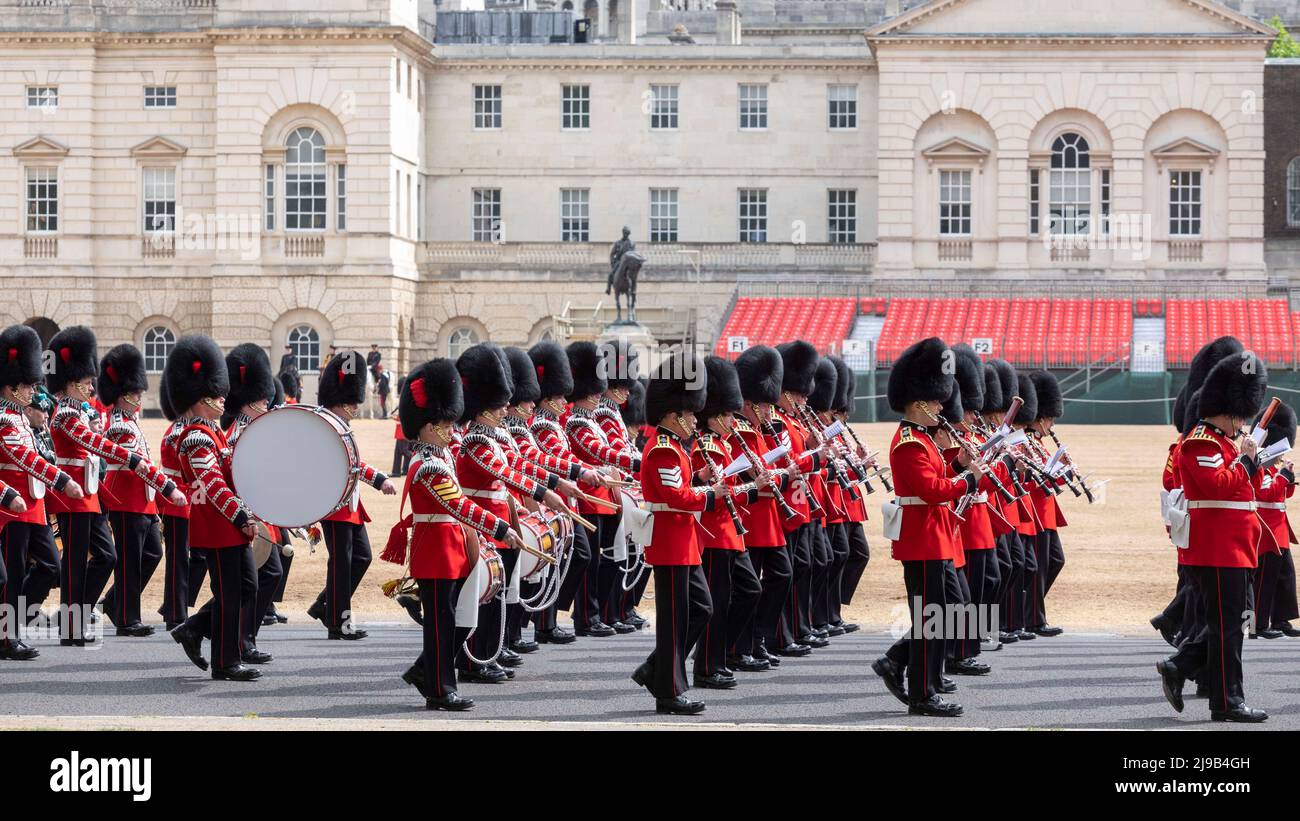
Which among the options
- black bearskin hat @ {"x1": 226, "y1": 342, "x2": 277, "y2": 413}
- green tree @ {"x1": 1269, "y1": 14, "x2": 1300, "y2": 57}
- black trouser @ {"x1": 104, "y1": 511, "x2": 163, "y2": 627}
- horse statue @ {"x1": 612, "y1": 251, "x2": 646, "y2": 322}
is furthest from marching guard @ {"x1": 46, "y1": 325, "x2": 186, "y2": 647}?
green tree @ {"x1": 1269, "y1": 14, "x2": 1300, "y2": 57}

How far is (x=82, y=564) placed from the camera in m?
13.6

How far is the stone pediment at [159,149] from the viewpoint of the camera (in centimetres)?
4762

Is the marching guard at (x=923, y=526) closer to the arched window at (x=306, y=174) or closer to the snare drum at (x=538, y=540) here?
the snare drum at (x=538, y=540)

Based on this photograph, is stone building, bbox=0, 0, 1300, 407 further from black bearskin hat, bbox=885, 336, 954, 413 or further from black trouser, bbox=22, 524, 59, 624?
black bearskin hat, bbox=885, 336, 954, 413

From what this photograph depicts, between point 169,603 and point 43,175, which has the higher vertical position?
point 43,175

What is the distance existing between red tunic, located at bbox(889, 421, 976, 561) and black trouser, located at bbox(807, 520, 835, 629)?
9.64ft

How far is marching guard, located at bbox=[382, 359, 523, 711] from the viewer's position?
35.0 feet

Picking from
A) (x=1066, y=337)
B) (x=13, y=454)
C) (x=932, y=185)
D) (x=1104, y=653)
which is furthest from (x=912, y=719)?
(x=932, y=185)

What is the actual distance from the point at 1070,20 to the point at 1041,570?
34.1 m

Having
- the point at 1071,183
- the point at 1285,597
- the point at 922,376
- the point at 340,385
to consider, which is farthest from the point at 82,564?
the point at 1071,183

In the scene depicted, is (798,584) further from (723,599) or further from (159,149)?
(159,149)
